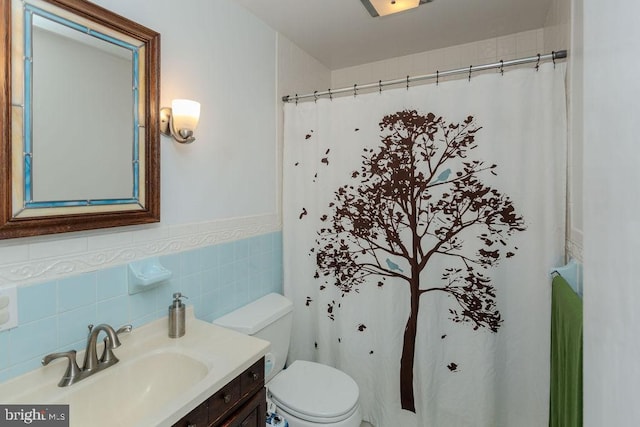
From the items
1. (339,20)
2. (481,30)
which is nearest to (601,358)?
(339,20)

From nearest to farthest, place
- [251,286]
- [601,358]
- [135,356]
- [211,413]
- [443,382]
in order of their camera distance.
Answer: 1. [601,358]
2. [211,413]
3. [135,356]
4. [443,382]
5. [251,286]

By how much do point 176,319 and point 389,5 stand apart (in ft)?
6.08

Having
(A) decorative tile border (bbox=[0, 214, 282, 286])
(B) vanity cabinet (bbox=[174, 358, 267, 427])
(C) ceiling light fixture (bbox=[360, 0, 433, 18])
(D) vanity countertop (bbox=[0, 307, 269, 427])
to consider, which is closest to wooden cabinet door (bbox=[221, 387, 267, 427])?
(B) vanity cabinet (bbox=[174, 358, 267, 427])

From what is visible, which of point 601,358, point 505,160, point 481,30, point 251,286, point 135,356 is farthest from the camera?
point 481,30

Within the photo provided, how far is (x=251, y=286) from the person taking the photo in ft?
6.16

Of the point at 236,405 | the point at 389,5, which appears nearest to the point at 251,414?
the point at 236,405

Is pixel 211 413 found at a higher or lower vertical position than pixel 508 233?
lower

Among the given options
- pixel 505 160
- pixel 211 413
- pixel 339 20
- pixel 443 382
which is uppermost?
pixel 339 20

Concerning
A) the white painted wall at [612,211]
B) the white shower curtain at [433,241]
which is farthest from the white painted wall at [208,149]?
the white painted wall at [612,211]

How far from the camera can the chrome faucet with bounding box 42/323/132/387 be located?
1026 mm

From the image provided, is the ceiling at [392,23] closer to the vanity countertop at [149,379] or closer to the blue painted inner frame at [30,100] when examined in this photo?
the blue painted inner frame at [30,100]

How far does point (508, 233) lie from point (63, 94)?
191cm

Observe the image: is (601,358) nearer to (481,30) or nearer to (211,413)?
(211,413)

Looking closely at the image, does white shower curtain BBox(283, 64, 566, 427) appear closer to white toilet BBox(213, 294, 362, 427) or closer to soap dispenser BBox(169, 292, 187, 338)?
white toilet BBox(213, 294, 362, 427)
